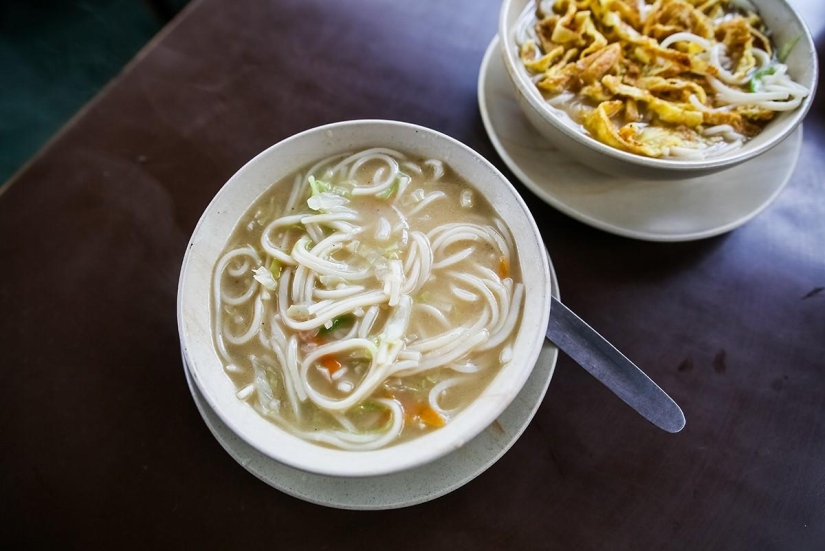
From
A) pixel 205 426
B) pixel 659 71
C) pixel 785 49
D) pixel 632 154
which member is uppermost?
pixel 785 49

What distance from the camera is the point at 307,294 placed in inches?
62.8

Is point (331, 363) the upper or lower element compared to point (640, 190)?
lower

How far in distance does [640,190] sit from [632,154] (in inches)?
9.7

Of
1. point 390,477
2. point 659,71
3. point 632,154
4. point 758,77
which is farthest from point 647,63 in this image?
point 390,477

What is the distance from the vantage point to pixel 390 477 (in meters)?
1.43

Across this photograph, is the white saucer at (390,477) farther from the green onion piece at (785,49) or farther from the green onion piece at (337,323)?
the green onion piece at (785,49)

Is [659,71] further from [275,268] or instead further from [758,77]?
[275,268]

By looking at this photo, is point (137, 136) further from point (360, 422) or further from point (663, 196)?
point (663, 196)

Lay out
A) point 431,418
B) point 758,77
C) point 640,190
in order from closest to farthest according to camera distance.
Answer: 1. point 431,418
2. point 640,190
3. point 758,77

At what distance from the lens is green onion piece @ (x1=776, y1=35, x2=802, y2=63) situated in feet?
6.85

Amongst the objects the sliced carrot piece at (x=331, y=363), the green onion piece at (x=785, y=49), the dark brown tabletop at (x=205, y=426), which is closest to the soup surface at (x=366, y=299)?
the sliced carrot piece at (x=331, y=363)

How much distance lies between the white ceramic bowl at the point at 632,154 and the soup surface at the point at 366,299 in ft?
1.26

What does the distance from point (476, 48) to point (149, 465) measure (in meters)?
1.98

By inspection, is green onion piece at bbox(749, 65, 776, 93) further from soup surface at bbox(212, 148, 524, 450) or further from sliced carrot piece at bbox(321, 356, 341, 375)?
sliced carrot piece at bbox(321, 356, 341, 375)
